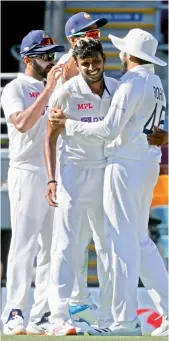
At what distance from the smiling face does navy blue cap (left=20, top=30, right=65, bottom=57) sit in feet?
2.05

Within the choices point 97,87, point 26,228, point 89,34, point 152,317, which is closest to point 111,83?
point 97,87

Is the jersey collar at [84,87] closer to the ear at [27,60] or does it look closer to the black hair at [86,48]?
the black hair at [86,48]

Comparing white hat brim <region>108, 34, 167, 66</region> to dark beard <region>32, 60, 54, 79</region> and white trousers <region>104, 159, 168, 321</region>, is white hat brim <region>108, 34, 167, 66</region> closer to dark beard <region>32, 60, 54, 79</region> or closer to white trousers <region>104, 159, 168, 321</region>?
white trousers <region>104, 159, 168, 321</region>

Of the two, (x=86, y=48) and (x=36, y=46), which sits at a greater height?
(x=86, y=48)

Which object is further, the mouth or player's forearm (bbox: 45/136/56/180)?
player's forearm (bbox: 45/136/56/180)

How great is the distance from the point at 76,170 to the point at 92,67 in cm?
54

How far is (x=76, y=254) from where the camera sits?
6863mm

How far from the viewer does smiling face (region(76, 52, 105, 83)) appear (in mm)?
6688

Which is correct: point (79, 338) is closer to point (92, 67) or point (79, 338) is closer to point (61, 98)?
point (61, 98)

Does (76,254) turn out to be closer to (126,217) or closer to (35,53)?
(126,217)

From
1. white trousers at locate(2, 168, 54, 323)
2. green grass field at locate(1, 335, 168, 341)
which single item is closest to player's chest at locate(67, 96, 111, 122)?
white trousers at locate(2, 168, 54, 323)

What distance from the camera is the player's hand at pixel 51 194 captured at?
681 centimetres

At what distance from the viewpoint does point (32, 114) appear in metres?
7.07

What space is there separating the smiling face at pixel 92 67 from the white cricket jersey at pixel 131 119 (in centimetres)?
14
